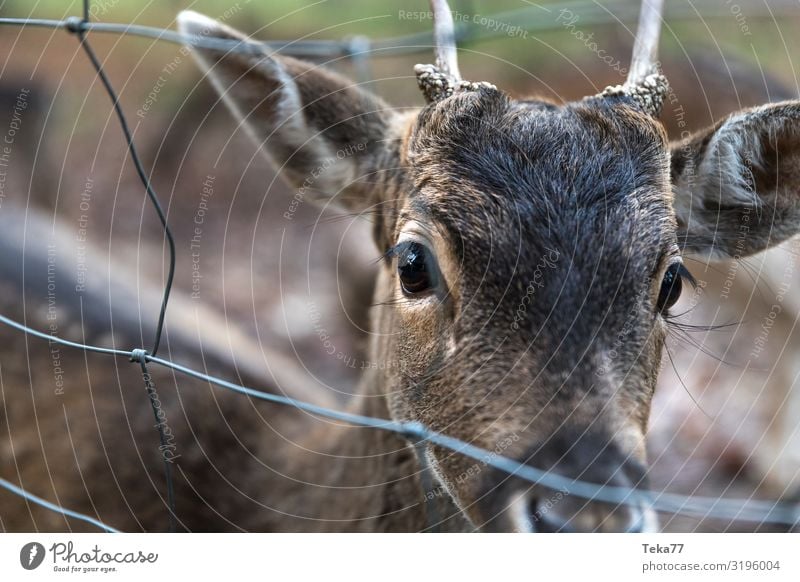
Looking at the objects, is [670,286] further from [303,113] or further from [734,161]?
[303,113]

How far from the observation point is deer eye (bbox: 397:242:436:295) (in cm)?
198

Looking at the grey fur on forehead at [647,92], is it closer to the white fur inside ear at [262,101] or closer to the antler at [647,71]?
the antler at [647,71]

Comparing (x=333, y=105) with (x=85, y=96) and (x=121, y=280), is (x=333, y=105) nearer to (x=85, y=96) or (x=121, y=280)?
(x=121, y=280)

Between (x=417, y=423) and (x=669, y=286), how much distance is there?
2.48 ft

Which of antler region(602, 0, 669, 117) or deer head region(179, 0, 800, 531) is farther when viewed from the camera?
antler region(602, 0, 669, 117)

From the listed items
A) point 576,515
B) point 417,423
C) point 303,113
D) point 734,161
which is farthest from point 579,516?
point 303,113

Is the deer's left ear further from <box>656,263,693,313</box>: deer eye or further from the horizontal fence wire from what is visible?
the horizontal fence wire

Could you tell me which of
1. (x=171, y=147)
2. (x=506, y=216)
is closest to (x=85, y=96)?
(x=171, y=147)

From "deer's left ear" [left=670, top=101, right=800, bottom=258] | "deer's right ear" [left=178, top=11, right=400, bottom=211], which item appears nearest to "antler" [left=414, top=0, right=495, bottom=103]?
"deer's right ear" [left=178, top=11, right=400, bottom=211]

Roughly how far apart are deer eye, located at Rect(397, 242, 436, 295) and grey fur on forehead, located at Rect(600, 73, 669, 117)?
0.67 m

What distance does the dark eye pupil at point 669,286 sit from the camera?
193 centimetres

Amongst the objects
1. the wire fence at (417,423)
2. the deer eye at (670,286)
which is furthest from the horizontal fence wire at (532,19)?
the deer eye at (670,286)

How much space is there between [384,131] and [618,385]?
3.71 feet

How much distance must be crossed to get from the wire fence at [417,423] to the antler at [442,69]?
83 mm
